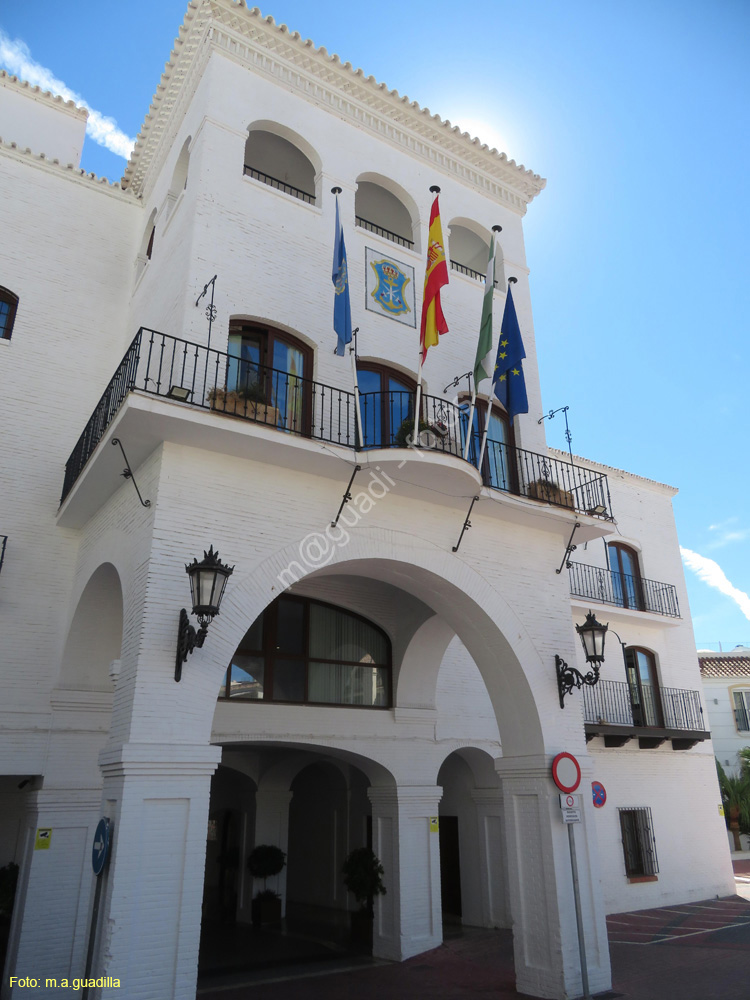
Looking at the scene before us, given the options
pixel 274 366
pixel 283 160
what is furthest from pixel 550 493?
pixel 283 160

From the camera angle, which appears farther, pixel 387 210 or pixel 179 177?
pixel 387 210

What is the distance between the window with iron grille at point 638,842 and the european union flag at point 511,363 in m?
10.3

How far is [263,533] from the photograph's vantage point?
854 centimetres

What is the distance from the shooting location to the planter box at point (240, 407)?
27.3ft

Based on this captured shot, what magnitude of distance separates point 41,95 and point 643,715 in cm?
1860

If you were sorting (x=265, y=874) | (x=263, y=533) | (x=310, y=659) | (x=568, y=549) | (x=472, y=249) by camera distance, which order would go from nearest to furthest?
(x=263, y=533) < (x=568, y=549) < (x=310, y=659) < (x=265, y=874) < (x=472, y=249)

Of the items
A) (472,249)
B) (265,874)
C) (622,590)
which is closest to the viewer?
(265,874)

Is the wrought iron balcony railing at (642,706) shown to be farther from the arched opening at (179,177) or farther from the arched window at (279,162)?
the arched opening at (179,177)

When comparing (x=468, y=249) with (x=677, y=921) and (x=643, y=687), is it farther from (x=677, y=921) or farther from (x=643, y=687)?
(x=677, y=921)

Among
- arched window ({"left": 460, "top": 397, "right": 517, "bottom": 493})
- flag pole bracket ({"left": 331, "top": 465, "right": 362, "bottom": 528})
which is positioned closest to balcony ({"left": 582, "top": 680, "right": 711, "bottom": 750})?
arched window ({"left": 460, "top": 397, "right": 517, "bottom": 493})

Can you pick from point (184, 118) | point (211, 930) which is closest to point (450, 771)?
point (211, 930)

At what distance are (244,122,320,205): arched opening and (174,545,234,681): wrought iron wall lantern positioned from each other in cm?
684

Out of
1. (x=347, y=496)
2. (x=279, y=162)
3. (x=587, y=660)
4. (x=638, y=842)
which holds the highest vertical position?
(x=279, y=162)

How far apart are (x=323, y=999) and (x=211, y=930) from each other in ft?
17.9
